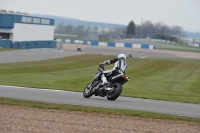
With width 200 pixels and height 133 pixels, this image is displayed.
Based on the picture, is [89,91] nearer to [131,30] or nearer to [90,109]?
[90,109]

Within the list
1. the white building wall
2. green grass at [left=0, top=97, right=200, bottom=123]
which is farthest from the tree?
green grass at [left=0, top=97, right=200, bottom=123]

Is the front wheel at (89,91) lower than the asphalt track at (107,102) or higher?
higher

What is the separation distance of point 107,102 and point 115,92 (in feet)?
1.64

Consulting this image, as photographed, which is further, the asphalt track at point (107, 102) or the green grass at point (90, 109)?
the asphalt track at point (107, 102)

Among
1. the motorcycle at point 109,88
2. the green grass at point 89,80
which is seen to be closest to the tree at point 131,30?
the green grass at point 89,80

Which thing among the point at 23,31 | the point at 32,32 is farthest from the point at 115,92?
the point at 32,32

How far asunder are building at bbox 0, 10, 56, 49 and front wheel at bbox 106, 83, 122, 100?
5773 cm

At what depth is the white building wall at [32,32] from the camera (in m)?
80.0

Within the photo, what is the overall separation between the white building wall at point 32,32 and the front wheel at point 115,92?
210 feet

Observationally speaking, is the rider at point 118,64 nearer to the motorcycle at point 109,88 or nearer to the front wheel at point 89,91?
the motorcycle at point 109,88

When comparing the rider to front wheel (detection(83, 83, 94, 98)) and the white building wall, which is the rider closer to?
front wheel (detection(83, 83, 94, 98))

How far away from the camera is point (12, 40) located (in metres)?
77.4

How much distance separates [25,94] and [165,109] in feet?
15.6

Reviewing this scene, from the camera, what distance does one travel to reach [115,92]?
15641mm
